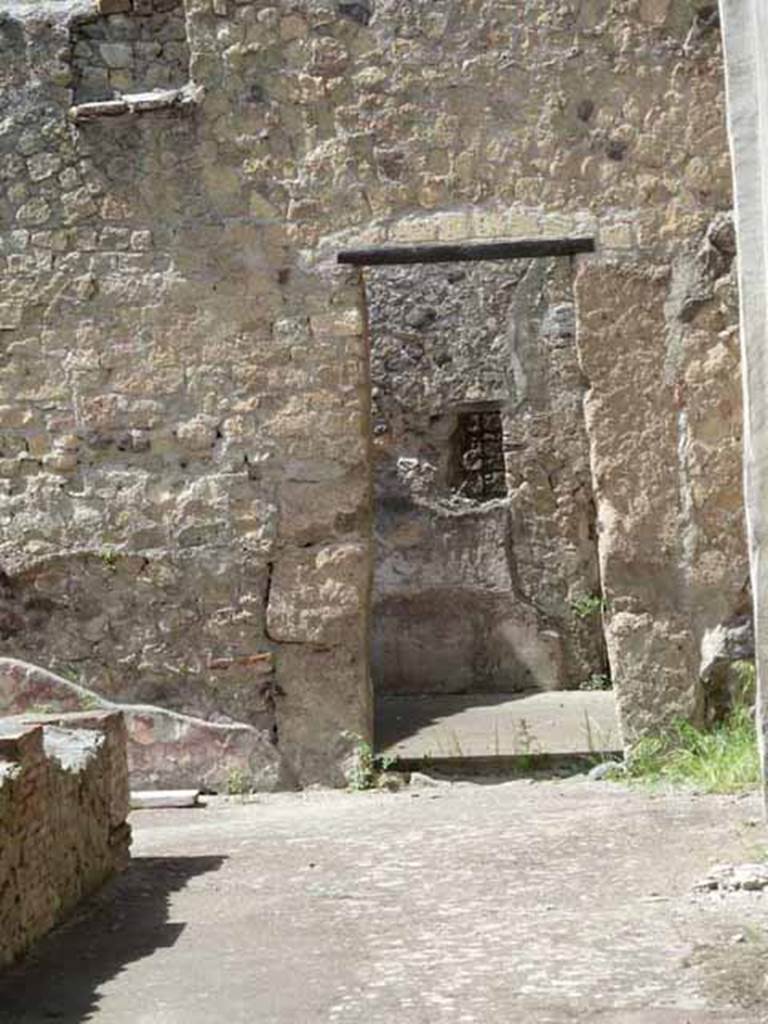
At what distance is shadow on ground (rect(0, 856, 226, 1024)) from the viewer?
3695 millimetres

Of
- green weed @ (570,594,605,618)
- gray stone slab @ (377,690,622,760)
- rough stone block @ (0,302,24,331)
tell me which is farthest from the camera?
green weed @ (570,594,605,618)

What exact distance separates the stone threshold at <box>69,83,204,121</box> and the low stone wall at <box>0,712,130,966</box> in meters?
2.75

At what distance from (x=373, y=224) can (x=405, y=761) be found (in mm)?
2275

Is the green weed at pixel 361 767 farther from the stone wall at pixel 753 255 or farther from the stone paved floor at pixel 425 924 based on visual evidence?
the stone wall at pixel 753 255

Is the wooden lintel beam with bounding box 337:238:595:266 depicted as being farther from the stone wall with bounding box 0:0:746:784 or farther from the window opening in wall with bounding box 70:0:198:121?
the window opening in wall with bounding box 70:0:198:121

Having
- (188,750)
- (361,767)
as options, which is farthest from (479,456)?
(188,750)

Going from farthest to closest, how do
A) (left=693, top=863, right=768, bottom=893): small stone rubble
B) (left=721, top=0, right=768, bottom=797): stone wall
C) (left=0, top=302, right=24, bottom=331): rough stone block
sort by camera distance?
(left=0, top=302, right=24, bottom=331): rough stone block → (left=693, top=863, right=768, bottom=893): small stone rubble → (left=721, top=0, right=768, bottom=797): stone wall

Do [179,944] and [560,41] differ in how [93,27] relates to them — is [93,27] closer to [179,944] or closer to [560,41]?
[560,41]

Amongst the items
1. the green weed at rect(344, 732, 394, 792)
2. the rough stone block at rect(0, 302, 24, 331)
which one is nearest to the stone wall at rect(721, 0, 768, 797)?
the green weed at rect(344, 732, 394, 792)

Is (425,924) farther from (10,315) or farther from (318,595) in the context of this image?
(10,315)

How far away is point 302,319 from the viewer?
270 inches

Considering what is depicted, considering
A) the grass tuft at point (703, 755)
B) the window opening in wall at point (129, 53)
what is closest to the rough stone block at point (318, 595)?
the grass tuft at point (703, 755)

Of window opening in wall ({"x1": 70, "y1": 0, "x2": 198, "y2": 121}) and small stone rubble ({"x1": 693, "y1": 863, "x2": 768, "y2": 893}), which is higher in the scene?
window opening in wall ({"x1": 70, "y1": 0, "x2": 198, "y2": 121})

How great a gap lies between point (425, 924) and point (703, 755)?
2.47 meters
